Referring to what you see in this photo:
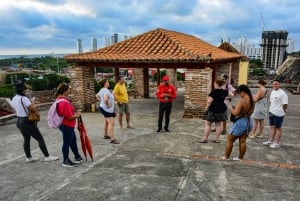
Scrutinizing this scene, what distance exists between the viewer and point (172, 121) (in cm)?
957

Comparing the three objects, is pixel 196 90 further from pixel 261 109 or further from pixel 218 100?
pixel 218 100

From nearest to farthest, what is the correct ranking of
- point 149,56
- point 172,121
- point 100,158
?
point 100,158 < point 172,121 < point 149,56

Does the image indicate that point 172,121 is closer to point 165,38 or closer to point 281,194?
point 165,38

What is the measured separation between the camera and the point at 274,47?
75500mm

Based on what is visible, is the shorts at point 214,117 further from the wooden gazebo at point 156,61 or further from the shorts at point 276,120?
the wooden gazebo at point 156,61

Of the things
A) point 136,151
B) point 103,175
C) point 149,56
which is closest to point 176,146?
point 136,151

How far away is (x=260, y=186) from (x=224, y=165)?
0.97 meters

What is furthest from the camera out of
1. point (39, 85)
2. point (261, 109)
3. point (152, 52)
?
point (39, 85)

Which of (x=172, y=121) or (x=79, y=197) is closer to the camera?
(x=79, y=197)

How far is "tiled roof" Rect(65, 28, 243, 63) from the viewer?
970 centimetres

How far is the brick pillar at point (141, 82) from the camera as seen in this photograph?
16.0m

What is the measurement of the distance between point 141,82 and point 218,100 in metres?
9.89

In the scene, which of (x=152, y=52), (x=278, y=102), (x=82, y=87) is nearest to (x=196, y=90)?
(x=152, y=52)

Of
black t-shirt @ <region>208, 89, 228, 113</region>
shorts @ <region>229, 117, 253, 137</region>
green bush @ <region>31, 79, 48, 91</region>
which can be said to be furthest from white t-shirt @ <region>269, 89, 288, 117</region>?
green bush @ <region>31, 79, 48, 91</region>
